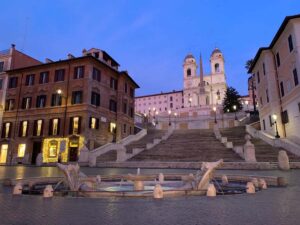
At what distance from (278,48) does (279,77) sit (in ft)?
11.8

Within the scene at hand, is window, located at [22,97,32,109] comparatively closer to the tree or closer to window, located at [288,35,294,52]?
window, located at [288,35,294,52]

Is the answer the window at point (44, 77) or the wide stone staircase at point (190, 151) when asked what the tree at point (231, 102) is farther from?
the window at point (44, 77)

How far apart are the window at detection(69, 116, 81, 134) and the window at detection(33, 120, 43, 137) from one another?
5.14m

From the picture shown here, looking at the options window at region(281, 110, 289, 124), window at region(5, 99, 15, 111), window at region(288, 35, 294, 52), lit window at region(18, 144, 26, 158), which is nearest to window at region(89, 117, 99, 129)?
lit window at region(18, 144, 26, 158)

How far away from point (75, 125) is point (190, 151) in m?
16.4

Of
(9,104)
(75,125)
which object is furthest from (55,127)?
(9,104)

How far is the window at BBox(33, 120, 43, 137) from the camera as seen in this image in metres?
32.9

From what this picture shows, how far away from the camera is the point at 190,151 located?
78.0 ft

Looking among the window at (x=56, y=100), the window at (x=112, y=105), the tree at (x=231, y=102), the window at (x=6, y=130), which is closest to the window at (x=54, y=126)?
the window at (x=56, y=100)

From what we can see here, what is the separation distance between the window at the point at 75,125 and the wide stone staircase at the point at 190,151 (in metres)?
10.8

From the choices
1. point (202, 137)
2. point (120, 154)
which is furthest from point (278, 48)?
point (120, 154)

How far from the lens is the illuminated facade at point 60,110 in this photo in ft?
102

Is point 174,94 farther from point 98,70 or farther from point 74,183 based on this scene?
point 74,183

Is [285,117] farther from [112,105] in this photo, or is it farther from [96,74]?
[96,74]
